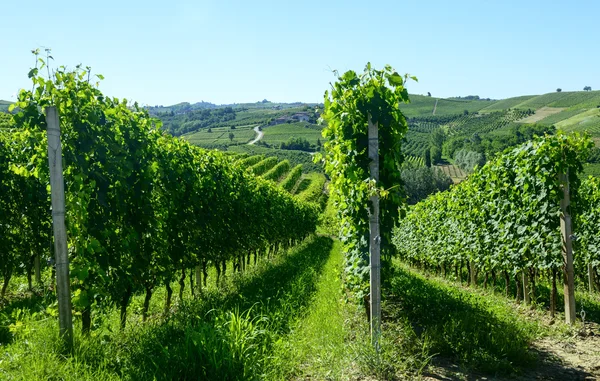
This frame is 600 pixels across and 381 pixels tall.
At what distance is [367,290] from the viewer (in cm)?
658

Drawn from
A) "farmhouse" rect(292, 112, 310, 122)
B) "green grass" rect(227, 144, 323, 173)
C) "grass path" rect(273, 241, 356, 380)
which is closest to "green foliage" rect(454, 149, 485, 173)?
"green grass" rect(227, 144, 323, 173)

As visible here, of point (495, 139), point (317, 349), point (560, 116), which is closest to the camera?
point (317, 349)

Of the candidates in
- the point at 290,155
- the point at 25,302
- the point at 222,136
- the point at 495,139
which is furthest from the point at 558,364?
the point at 222,136

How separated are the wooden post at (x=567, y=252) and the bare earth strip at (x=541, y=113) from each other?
10996 cm

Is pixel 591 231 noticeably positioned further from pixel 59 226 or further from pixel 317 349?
pixel 59 226

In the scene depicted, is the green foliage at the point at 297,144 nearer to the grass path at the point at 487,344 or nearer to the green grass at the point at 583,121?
the green grass at the point at 583,121

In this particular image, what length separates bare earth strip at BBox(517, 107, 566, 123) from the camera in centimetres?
10819

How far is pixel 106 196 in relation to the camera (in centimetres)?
537

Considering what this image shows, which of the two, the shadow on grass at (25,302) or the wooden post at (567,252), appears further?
the shadow on grass at (25,302)

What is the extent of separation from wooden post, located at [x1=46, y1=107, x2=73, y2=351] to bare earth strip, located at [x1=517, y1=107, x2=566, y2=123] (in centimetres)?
11555

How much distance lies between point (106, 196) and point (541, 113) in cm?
12560

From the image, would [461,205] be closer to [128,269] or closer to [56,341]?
[128,269]

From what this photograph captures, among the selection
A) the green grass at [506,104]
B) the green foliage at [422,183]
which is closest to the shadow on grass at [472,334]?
the green foliage at [422,183]

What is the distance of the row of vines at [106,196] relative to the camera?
5.09m
